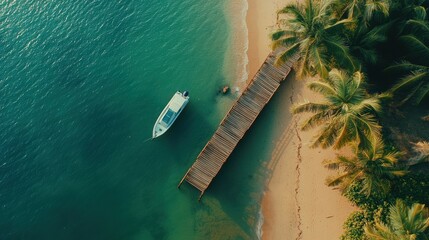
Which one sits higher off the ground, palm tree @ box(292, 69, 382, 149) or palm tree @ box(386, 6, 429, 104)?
palm tree @ box(386, 6, 429, 104)

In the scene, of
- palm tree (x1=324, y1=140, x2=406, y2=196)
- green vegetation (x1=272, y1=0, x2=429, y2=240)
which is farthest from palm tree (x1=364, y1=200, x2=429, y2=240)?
palm tree (x1=324, y1=140, x2=406, y2=196)

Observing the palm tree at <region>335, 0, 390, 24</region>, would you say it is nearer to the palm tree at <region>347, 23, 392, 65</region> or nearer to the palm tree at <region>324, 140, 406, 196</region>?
the palm tree at <region>347, 23, 392, 65</region>

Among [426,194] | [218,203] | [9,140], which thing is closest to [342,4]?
[426,194]

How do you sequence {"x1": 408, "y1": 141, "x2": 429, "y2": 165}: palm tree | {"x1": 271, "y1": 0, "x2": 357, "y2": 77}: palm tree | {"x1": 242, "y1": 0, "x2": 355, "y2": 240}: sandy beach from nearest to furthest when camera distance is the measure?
{"x1": 271, "y1": 0, "x2": 357, "y2": 77}: palm tree
{"x1": 408, "y1": 141, "x2": 429, "y2": 165}: palm tree
{"x1": 242, "y1": 0, "x2": 355, "y2": 240}: sandy beach

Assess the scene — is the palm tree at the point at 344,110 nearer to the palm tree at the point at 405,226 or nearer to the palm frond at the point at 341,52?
the palm frond at the point at 341,52

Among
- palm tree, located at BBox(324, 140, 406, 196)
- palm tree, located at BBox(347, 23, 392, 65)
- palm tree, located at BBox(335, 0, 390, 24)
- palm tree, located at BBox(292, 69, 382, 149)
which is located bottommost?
palm tree, located at BBox(324, 140, 406, 196)

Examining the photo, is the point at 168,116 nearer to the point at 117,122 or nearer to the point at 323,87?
the point at 117,122

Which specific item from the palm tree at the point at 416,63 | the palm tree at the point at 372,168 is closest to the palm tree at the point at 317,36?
the palm tree at the point at 416,63

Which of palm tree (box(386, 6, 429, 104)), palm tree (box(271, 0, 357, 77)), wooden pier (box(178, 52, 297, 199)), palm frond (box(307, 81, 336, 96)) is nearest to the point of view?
palm frond (box(307, 81, 336, 96))
